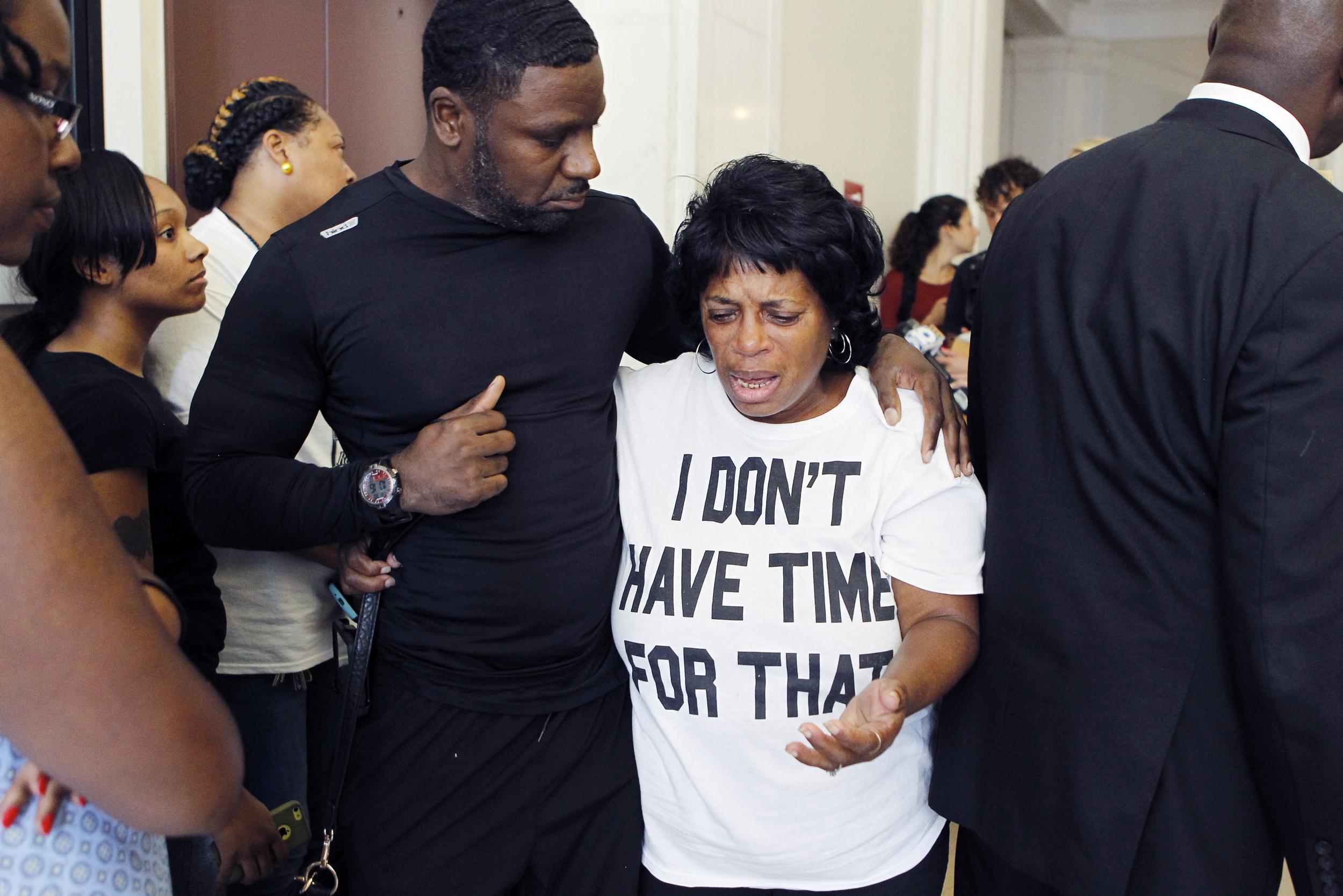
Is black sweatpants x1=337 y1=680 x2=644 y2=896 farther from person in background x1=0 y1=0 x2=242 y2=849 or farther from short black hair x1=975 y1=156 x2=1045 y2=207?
short black hair x1=975 y1=156 x2=1045 y2=207

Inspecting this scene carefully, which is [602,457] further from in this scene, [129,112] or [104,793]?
[129,112]

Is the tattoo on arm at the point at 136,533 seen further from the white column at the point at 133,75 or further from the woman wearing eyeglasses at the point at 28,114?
the white column at the point at 133,75

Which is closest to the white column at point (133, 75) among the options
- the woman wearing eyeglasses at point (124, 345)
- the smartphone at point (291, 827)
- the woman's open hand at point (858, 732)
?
the woman wearing eyeglasses at point (124, 345)

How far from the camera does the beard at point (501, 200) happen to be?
1604 millimetres

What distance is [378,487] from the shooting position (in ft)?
5.08

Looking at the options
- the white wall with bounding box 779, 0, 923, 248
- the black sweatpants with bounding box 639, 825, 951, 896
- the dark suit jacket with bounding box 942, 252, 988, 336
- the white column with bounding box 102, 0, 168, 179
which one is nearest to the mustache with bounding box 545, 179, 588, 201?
the black sweatpants with bounding box 639, 825, 951, 896

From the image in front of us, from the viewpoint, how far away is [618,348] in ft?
5.74

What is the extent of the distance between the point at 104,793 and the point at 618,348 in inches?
42.3

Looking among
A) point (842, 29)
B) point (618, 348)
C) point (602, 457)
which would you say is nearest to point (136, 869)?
point (602, 457)

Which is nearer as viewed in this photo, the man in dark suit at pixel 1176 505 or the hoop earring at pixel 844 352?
the man in dark suit at pixel 1176 505

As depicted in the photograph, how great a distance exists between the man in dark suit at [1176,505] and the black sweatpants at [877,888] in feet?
0.31

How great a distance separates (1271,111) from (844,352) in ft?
2.15

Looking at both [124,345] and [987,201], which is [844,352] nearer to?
[124,345]

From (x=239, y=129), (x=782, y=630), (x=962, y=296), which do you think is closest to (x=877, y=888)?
(x=782, y=630)
